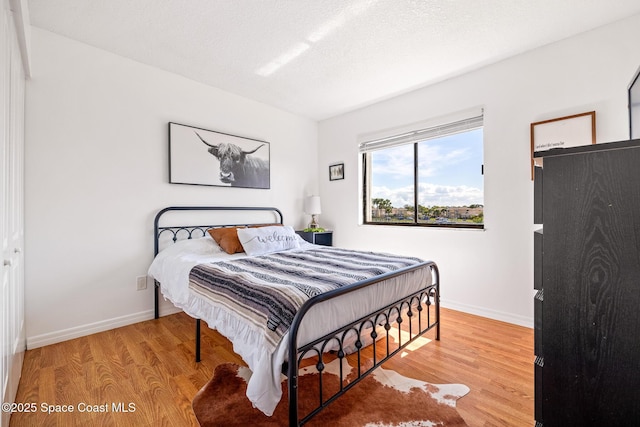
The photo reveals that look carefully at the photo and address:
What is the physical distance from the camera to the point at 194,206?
10.6 ft

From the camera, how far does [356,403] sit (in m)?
1.64

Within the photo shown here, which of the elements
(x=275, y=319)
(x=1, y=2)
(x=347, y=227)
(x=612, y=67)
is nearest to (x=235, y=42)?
(x=1, y=2)

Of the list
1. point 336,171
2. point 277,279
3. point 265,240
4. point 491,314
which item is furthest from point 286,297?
point 336,171

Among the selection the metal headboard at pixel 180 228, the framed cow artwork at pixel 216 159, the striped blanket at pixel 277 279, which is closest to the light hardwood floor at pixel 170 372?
the striped blanket at pixel 277 279

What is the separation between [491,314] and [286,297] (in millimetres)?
2448

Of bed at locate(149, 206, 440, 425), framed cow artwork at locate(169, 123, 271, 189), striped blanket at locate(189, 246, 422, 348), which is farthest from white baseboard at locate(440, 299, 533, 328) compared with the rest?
framed cow artwork at locate(169, 123, 271, 189)

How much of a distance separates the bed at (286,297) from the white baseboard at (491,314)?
445 millimetres

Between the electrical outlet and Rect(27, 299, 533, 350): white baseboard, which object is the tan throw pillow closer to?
the electrical outlet

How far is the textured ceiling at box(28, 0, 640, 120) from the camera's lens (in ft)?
6.90

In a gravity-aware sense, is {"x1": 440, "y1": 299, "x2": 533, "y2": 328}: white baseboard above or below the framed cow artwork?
below

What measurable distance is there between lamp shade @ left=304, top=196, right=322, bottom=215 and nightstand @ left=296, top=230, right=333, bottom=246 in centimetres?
32

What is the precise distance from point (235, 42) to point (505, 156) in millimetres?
→ 2694

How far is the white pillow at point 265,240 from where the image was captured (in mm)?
2853

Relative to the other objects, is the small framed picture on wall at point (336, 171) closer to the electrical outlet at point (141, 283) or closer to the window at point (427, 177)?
the window at point (427, 177)
